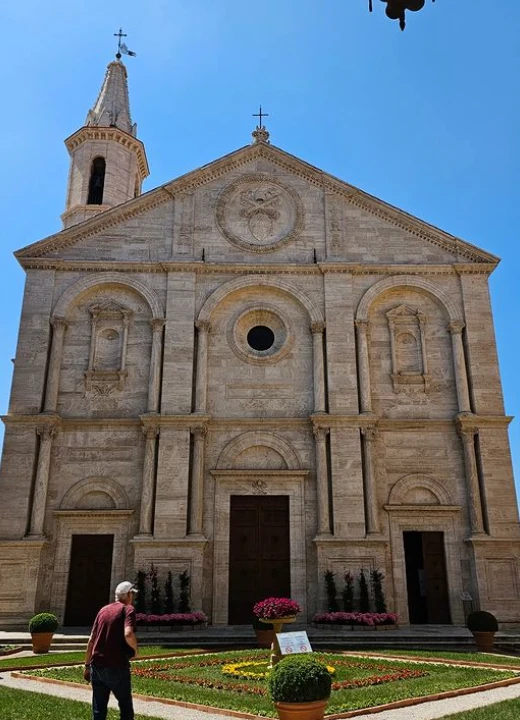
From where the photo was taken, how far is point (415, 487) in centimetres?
2281

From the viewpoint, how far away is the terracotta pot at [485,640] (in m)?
17.1

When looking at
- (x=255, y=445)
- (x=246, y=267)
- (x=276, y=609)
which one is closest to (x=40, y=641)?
(x=276, y=609)

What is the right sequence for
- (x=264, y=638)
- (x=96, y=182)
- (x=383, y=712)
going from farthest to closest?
1. (x=96, y=182)
2. (x=264, y=638)
3. (x=383, y=712)

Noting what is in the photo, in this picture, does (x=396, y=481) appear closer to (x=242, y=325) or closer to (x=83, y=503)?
A: (x=242, y=325)

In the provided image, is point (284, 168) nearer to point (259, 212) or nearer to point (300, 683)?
point (259, 212)

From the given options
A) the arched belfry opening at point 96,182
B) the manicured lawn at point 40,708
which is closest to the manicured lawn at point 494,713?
the manicured lawn at point 40,708

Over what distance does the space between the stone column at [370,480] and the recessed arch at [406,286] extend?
4.44m

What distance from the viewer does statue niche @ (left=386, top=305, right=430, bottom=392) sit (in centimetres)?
2409

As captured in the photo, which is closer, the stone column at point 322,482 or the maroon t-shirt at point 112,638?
the maroon t-shirt at point 112,638

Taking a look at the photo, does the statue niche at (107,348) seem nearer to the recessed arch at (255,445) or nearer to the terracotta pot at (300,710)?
the recessed arch at (255,445)

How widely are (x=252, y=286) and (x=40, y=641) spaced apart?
46.1ft

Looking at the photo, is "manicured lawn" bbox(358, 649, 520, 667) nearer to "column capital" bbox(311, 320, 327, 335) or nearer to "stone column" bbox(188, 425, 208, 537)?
"stone column" bbox(188, 425, 208, 537)

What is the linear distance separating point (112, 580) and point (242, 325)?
33.0 feet

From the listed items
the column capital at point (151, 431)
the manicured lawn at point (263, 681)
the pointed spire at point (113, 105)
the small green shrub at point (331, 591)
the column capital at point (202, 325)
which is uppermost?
the pointed spire at point (113, 105)
